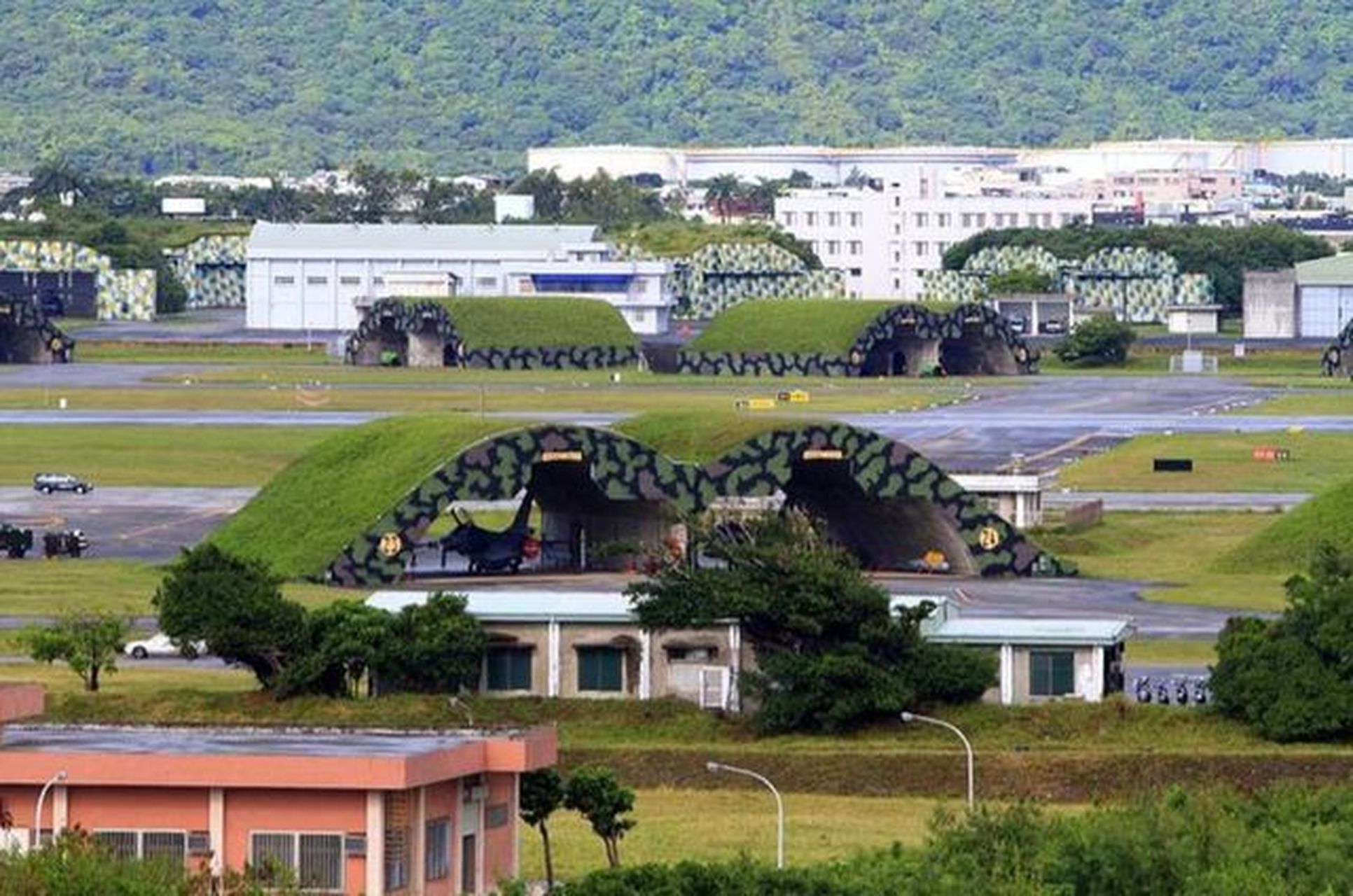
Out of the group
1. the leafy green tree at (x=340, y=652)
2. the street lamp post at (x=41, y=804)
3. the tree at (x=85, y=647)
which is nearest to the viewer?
the street lamp post at (x=41, y=804)

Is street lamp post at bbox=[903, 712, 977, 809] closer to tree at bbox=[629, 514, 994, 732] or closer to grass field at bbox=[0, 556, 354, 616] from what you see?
tree at bbox=[629, 514, 994, 732]

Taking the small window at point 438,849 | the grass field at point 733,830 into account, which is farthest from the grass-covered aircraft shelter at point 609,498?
the small window at point 438,849

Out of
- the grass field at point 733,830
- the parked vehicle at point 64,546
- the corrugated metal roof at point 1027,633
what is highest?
the parked vehicle at point 64,546

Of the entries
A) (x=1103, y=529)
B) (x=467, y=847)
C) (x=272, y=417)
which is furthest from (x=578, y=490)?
(x=272, y=417)

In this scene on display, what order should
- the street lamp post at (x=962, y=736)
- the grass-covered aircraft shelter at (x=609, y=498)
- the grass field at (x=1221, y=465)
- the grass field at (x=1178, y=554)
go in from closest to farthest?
the street lamp post at (x=962, y=736), the grass-covered aircraft shelter at (x=609, y=498), the grass field at (x=1178, y=554), the grass field at (x=1221, y=465)

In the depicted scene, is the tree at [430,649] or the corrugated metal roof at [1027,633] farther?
the corrugated metal roof at [1027,633]

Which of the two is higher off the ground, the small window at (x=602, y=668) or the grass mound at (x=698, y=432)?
the grass mound at (x=698, y=432)

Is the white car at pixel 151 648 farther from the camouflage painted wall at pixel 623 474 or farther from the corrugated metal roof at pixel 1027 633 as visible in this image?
the corrugated metal roof at pixel 1027 633
